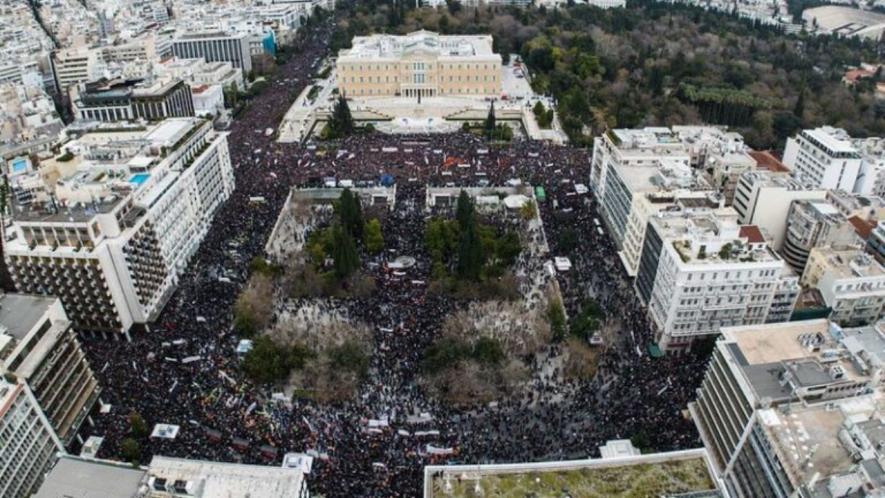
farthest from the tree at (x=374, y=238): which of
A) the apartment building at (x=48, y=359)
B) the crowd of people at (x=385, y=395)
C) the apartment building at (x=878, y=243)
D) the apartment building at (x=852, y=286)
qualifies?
the apartment building at (x=878, y=243)

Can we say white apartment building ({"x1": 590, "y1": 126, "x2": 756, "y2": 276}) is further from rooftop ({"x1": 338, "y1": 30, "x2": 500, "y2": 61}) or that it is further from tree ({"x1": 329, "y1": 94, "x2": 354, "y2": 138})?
rooftop ({"x1": 338, "y1": 30, "x2": 500, "y2": 61})

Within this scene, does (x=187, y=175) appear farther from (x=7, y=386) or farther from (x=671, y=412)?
(x=671, y=412)

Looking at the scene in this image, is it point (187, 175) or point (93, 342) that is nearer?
point (93, 342)

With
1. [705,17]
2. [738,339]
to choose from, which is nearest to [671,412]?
[738,339]

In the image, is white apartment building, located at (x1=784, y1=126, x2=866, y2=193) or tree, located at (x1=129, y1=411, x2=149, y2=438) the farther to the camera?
white apartment building, located at (x1=784, y1=126, x2=866, y2=193)

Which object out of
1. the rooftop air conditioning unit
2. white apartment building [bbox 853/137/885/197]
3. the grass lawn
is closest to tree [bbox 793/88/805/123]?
white apartment building [bbox 853/137/885/197]

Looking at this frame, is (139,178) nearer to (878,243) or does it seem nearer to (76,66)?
(878,243)
